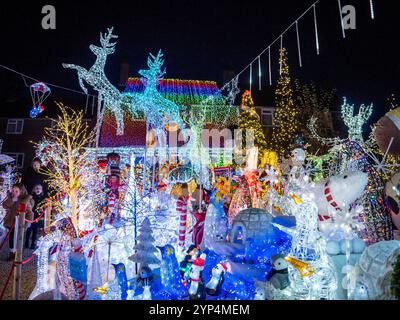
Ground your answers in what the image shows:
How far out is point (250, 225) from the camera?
4945 millimetres

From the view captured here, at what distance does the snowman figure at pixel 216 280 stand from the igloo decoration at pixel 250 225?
73cm

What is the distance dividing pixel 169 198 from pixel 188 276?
3.75 metres

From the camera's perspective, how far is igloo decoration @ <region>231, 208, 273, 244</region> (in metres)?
4.89

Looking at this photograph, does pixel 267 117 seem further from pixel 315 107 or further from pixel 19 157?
pixel 19 157

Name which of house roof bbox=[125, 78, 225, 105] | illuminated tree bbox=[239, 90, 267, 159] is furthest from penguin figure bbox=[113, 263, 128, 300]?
house roof bbox=[125, 78, 225, 105]

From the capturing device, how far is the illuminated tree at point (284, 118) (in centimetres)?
2205

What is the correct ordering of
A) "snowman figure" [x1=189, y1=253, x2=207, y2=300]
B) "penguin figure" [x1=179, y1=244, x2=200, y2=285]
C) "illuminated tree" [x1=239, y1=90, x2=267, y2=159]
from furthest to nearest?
"illuminated tree" [x1=239, y1=90, x2=267, y2=159] < "penguin figure" [x1=179, y1=244, x2=200, y2=285] < "snowman figure" [x1=189, y1=253, x2=207, y2=300]

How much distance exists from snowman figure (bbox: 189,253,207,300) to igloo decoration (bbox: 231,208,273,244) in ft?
3.06

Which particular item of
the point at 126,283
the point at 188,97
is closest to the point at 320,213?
the point at 126,283

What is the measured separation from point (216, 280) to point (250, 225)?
104 centimetres

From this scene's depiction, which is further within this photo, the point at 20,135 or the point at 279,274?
the point at 20,135

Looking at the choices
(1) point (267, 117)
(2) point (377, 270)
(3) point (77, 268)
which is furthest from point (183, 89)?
(2) point (377, 270)

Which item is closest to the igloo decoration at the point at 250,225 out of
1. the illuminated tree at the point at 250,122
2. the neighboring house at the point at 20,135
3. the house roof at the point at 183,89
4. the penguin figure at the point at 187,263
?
the penguin figure at the point at 187,263

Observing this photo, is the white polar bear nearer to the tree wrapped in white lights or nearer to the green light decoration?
the tree wrapped in white lights
